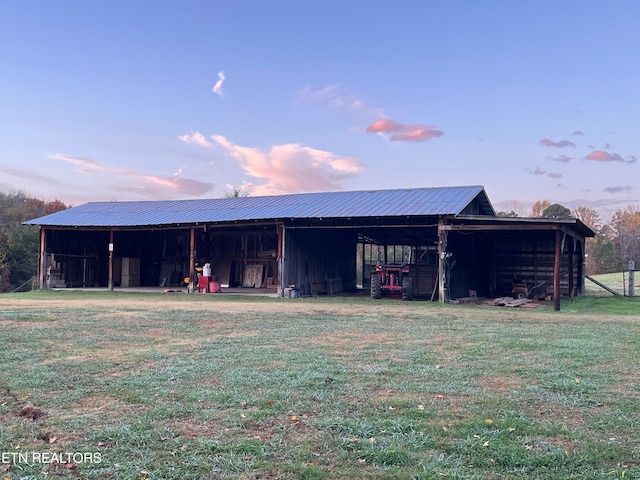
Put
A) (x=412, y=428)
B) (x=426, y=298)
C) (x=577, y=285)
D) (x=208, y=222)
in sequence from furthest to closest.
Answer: (x=577, y=285) → (x=208, y=222) → (x=426, y=298) → (x=412, y=428)

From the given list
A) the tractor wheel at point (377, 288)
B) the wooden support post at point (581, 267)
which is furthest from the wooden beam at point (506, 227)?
the wooden support post at point (581, 267)

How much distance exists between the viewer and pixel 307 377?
19.4ft

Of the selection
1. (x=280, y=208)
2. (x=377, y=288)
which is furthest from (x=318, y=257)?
(x=377, y=288)

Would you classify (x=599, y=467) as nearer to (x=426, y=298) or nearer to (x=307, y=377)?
(x=307, y=377)

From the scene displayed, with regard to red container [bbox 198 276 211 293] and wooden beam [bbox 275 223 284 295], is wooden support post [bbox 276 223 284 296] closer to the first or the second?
wooden beam [bbox 275 223 284 295]

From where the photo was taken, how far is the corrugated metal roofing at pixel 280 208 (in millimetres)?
19484

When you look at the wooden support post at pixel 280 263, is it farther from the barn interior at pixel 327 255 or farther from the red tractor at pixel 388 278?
the red tractor at pixel 388 278

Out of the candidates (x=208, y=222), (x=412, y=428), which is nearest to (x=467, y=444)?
(x=412, y=428)

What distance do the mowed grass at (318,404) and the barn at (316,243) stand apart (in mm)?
9775

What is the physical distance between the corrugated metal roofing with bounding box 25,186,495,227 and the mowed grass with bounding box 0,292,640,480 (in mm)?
10069

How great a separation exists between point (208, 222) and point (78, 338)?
44.4 ft

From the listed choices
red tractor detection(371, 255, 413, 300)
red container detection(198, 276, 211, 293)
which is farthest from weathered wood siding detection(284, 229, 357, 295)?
→ red container detection(198, 276, 211, 293)

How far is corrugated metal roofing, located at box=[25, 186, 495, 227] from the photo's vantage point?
19484 mm

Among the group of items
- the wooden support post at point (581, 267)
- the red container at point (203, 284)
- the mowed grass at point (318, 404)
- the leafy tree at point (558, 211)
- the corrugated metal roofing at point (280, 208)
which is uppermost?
the leafy tree at point (558, 211)
